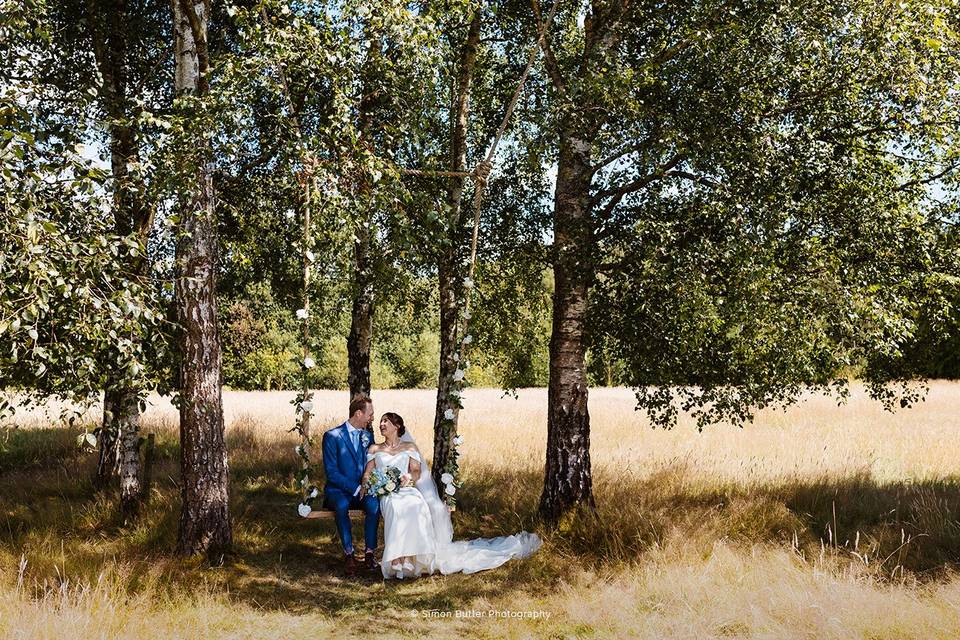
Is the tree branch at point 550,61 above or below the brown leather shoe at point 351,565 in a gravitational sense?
above

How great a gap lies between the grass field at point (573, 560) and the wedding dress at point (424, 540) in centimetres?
23

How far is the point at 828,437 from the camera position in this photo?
1686 centimetres

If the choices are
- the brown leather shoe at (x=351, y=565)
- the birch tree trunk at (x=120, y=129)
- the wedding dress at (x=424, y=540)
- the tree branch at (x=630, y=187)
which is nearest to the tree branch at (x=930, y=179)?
the tree branch at (x=630, y=187)

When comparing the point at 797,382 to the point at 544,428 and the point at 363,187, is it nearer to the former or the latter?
the point at 363,187

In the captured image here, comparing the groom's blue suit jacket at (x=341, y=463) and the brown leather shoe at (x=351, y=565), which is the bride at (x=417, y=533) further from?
the brown leather shoe at (x=351, y=565)

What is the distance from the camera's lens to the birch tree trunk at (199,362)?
7.99 m

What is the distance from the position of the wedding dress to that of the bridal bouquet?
166 mm

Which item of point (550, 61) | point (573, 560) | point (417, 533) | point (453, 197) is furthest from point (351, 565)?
point (550, 61)

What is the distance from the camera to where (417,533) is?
27.0 ft

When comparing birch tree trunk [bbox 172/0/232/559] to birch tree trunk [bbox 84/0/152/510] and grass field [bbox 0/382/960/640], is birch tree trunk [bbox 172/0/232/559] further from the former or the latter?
birch tree trunk [bbox 84/0/152/510]

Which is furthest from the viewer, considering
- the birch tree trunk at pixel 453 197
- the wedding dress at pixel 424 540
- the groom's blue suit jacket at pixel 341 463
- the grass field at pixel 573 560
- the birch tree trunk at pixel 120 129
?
the birch tree trunk at pixel 453 197

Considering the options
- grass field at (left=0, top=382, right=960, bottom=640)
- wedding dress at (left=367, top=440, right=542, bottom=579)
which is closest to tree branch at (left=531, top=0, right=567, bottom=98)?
wedding dress at (left=367, top=440, right=542, bottom=579)

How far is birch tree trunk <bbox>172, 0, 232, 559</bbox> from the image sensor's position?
7.99 m

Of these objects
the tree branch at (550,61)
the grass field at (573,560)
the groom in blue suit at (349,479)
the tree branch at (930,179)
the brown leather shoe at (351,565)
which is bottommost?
the brown leather shoe at (351,565)
